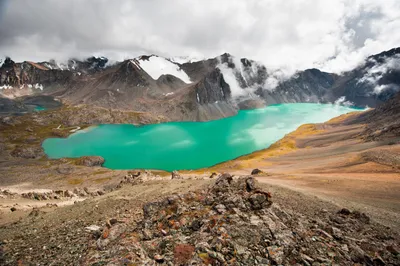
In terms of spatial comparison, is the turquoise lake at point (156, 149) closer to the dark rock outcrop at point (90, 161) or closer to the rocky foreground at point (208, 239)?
the dark rock outcrop at point (90, 161)

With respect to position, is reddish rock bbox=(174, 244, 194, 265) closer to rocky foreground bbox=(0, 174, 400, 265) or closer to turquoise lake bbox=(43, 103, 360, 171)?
rocky foreground bbox=(0, 174, 400, 265)

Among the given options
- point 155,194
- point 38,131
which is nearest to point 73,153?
point 38,131

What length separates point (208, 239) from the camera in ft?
43.6

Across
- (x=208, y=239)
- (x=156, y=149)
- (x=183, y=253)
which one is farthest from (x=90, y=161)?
(x=183, y=253)

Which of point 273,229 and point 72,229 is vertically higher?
point 72,229

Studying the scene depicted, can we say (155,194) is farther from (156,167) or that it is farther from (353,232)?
(156,167)

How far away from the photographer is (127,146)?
169750 millimetres

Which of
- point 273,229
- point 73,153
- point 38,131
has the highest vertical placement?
point 38,131

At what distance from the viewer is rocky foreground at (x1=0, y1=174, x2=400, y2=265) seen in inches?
484

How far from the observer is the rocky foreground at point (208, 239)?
12305 mm

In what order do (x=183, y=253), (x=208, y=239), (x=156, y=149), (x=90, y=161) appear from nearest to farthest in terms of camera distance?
1. (x=183, y=253)
2. (x=208, y=239)
3. (x=90, y=161)
4. (x=156, y=149)

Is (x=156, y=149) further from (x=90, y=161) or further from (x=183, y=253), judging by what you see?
(x=183, y=253)

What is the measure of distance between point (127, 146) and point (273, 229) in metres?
166

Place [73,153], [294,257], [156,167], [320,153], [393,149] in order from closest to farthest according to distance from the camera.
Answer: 1. [294,257]
2. [393,149]
3. [320,153]
4. [156,167]
5. [73,153]
